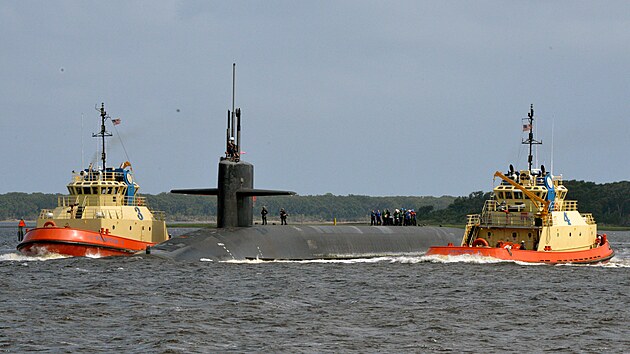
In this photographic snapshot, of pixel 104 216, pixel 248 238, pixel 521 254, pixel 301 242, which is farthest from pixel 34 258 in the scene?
pixel 521 254

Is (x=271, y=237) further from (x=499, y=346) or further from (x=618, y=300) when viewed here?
(x=499, y=346)

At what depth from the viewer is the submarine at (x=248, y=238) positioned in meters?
40.7

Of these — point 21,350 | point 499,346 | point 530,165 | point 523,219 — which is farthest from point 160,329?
point 530,165

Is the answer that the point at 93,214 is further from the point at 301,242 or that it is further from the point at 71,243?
the point at 301,242

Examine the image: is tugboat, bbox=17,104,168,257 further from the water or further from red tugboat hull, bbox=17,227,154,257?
the water

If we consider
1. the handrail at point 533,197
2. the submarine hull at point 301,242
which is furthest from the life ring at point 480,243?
the submarine hull at point 301,242

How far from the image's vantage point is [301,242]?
45.8 metres

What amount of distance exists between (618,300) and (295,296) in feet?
35.0

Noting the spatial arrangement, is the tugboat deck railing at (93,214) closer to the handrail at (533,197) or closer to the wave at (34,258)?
the wave at (34,258)

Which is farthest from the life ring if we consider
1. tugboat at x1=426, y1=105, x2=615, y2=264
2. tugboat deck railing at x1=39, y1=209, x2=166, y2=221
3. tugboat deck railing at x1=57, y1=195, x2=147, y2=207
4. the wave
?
the wave

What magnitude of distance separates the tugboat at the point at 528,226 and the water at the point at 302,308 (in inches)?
69.9

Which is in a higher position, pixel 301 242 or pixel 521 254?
pixel 301 242

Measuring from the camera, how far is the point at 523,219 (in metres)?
44.6

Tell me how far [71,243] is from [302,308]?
17.9 metres
